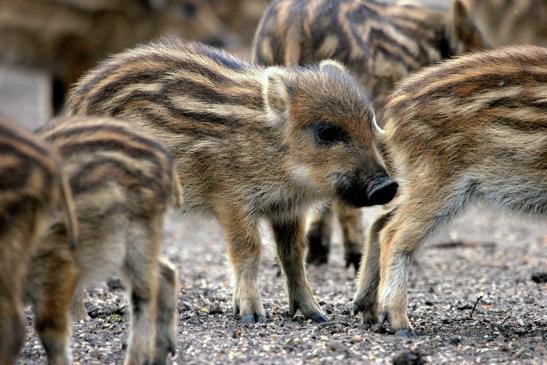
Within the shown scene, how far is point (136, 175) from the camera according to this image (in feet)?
15.3

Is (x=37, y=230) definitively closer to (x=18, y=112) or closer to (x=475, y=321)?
(x=475, y=321)

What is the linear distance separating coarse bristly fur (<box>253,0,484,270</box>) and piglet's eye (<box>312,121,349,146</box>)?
122 centimetres

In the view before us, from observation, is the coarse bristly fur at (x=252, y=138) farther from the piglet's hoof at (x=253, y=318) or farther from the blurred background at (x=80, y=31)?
the blurred background at (x=80, y=31)

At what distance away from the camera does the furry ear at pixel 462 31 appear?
28.8 feet

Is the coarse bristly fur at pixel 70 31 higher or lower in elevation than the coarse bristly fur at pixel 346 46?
higher

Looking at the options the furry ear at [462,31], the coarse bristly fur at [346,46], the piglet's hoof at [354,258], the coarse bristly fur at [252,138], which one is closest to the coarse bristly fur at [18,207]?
the coarse bristly fur at [252,138]

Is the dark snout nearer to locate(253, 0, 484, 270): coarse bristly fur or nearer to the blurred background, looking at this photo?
locate(253, 0, 484, 270): coarse bristly fur

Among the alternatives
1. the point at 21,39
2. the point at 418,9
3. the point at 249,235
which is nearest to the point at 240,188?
the point at 249,235

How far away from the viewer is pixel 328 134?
5883mm

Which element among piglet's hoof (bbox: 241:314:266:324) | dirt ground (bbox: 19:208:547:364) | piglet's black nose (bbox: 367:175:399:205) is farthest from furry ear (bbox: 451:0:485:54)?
piglet's hoof (bbox: 241:314:266:324)

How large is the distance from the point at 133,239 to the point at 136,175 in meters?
0.23

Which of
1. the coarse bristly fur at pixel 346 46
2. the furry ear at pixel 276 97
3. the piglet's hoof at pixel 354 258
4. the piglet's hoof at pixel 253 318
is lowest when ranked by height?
the piglet's hoof at pixel 253 318

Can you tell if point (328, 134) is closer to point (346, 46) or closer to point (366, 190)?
point (366, 190)

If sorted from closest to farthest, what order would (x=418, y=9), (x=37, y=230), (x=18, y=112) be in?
(x=37, y=230) → (x=418, y=9) → (x=18, y=112)
